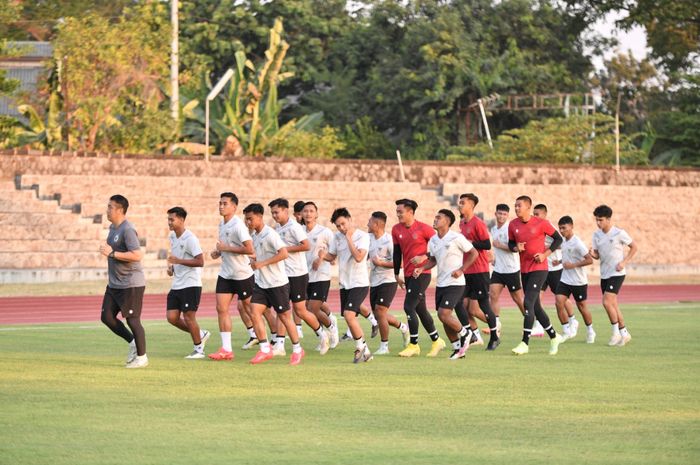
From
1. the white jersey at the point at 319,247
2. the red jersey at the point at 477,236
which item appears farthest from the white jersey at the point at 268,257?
the red jersey at the point at 477,236

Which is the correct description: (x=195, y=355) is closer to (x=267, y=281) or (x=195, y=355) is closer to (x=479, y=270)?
(x=267, y=281)

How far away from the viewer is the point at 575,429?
1087 centimetres

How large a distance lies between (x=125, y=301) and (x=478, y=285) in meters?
5.10

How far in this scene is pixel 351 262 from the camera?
17.5m

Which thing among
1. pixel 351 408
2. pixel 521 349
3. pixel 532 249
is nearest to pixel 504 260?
pixel 532 249

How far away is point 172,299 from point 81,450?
7182 mm

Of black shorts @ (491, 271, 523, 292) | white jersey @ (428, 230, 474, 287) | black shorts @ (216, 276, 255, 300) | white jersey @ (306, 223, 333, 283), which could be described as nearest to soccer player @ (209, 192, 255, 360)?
black shorts @ (216, 276, 255, 300)

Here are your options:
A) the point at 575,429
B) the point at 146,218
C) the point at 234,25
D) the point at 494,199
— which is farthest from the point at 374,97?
the point at 575,429

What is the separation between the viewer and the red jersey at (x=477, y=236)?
18.0 metres

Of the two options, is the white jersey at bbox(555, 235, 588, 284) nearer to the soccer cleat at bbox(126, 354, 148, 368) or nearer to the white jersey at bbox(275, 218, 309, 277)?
the white jersey at bbox(275, 218, 309, 277)

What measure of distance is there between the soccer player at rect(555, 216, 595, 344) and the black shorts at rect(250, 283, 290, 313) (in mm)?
5272

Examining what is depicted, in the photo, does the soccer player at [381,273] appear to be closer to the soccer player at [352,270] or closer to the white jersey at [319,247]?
the soccer player at [352,270]

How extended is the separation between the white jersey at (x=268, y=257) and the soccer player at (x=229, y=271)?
7.1 inches

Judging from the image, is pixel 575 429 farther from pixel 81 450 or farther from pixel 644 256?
pixel 644 256
